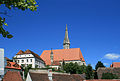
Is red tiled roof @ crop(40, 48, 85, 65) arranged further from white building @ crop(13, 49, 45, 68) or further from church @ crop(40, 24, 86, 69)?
white building @ crop(13, 49, 45, 68)

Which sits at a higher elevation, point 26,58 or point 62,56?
point 62,56

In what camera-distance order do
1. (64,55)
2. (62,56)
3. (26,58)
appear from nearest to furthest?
(26,58), (62,56), (64,55)

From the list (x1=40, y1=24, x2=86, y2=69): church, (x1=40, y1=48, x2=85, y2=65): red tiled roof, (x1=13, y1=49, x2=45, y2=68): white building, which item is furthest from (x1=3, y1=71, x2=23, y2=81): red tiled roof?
(x1=40, y1=48, x2=85, y2=65): red tiled roof

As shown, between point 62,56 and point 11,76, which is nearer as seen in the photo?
point 11,76

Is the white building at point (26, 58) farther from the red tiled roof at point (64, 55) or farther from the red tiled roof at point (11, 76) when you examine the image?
the red tiled roof at point (11, 76)

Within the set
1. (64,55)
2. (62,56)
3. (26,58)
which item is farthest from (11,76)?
(64,55)

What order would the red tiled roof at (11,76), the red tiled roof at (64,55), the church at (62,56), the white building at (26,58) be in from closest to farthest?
the red tiled roof at (11,76) → the white building at (26,58) → the church at (62,56) → the red tiled roof at (64,55)

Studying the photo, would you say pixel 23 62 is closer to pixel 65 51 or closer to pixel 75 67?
pixel 75 67

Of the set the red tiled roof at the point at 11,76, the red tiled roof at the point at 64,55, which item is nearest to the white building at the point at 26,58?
the red tiled roof at the point at 64,55

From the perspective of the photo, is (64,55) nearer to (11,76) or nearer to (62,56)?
(62,56)

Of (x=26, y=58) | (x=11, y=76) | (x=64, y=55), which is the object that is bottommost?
(x=11, y=76)

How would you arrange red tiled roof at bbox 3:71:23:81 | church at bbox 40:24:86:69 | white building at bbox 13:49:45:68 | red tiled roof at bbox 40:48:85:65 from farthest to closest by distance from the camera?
1. red tiled roof at bbox 40:48:85:65
2. church at bbox 40:24:86:69
3. white building at bbox 13:49:45:68
4. red tiled roof at bbox 3:71:23:81

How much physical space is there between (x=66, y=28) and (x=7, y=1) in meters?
123

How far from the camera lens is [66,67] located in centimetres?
6612
